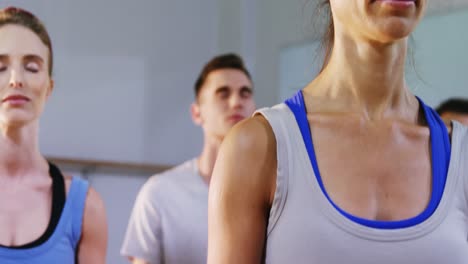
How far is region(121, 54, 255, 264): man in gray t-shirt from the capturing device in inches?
82.7

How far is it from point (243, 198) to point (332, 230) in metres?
0.09

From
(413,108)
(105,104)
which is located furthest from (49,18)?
(413,108)

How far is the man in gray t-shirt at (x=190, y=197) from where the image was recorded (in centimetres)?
210

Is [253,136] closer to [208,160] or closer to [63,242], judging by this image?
[63,242]

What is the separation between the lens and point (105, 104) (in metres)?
3.23

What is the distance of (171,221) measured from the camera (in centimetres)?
215

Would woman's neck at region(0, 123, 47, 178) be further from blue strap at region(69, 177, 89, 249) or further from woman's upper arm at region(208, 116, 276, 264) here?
woman's upper arm at region(208, 116, 276, 264)

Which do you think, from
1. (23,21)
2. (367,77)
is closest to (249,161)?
(367,77)

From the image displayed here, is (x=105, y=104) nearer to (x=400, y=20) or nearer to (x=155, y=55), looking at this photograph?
(x=155, y=55)

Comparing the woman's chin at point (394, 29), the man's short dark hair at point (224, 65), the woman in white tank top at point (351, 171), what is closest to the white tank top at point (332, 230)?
the woman in white tank top at point (351, 171)

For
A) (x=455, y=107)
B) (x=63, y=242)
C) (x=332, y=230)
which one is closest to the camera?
(x=332, y=230)

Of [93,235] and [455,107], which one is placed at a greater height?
[455,107]

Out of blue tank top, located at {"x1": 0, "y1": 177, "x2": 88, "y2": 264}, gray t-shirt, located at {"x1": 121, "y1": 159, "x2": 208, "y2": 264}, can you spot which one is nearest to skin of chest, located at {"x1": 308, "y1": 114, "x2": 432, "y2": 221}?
blue tank top, located at {"x1": 0, "y1": 177, "x2": 88, "y2": 264}

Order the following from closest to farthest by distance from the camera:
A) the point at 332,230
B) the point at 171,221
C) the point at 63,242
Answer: the point at 332,230 → the point at 63,242 → the point at 171,221
